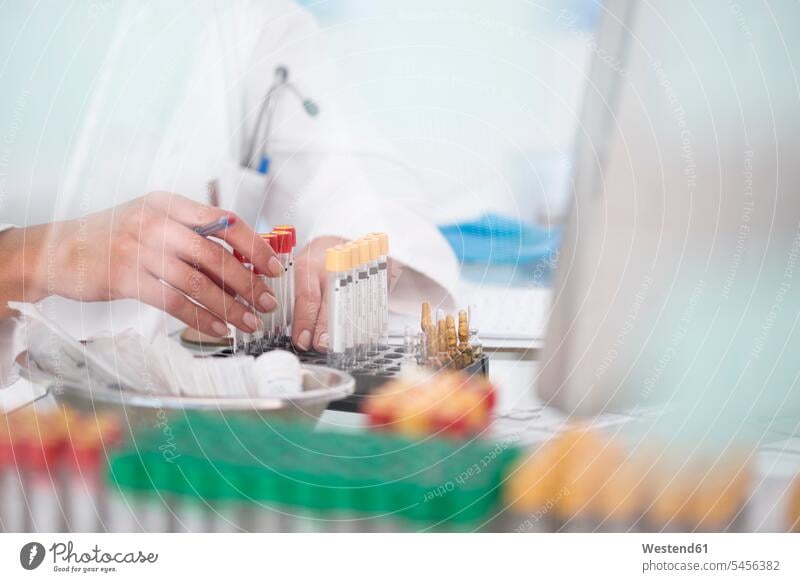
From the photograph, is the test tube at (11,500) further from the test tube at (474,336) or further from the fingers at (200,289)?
the test tube at (474,336)

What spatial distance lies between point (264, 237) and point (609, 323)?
43cm

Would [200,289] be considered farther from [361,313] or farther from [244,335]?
[361,313]

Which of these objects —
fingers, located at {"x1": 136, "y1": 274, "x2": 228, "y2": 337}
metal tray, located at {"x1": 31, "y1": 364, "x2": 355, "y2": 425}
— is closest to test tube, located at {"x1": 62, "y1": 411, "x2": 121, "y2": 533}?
metal tray, located at {"x1": 31, "y1": 364, "x2": 355, "y2": 425}

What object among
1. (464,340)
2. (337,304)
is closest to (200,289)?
(337,304)

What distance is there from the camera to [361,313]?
1.21 meters

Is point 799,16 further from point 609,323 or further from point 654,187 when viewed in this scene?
point 609,323

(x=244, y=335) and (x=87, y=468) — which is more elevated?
(x=244, y=335)

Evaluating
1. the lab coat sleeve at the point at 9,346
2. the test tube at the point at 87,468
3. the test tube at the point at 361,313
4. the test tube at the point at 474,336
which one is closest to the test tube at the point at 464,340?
the test tube at the point at 474,336

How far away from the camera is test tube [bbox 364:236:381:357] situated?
121 cm

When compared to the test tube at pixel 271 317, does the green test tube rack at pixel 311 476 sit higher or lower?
lower

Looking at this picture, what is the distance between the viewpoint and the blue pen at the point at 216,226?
1.22 metres

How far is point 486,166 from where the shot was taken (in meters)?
1.22

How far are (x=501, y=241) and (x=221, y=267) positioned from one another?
Result: 339mm

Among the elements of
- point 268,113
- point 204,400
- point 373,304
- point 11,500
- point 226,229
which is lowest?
point 11,500
